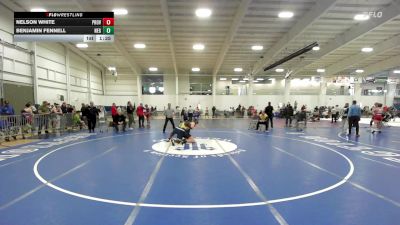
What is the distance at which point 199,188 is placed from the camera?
4.54 metres

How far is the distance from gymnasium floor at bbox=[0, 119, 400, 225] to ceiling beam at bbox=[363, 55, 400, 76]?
Result: 24.0 m

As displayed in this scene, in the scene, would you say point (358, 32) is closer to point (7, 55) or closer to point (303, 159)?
point (303, 159)

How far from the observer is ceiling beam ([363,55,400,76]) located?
25.6 metres

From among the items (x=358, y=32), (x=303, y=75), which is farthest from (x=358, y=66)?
(x=358, y=32)

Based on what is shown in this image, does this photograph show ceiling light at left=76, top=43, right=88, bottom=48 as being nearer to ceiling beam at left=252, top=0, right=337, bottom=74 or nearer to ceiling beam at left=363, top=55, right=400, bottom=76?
ceiling beam at left=252, top=0, right=337, bottom=74

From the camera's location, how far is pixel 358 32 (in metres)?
16.3

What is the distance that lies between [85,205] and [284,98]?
108 feet

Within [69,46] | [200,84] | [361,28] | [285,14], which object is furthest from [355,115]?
[200,84]

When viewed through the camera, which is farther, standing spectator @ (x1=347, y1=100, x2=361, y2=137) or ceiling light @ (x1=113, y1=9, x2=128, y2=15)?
ceiling light @ (x1=113, y1=9, x2=128, y2=15)

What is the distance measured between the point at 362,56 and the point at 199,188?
26803mm

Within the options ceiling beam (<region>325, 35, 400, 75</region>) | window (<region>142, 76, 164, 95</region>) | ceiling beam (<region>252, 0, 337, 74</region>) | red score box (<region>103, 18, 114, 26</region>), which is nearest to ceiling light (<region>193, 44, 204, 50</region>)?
ceiling beam (<region>252, 0, 337, 74</region>)

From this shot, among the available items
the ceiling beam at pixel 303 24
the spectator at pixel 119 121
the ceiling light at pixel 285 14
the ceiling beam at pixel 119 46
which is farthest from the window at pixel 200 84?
the spectator at pixel 119 121

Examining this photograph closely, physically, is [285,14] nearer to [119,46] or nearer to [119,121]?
[119,121]
